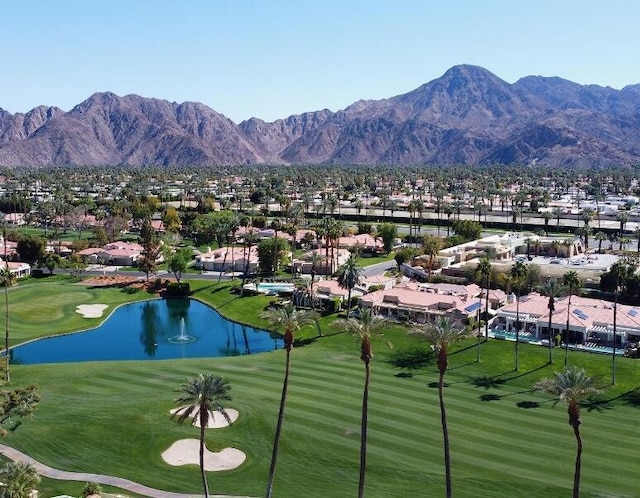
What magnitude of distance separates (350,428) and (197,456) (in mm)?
11905

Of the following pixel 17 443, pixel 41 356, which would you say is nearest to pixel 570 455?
pixel 17 443

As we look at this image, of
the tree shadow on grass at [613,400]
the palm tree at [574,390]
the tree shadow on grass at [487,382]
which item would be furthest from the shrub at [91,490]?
the tree shadow on grass at [613,400]

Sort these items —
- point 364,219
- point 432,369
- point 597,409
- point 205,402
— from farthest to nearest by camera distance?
point 364,219 → point 432,369 → point 597,409 → point 205,402

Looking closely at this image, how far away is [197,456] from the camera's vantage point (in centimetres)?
4881

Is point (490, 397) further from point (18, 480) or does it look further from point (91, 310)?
point (91, 310)

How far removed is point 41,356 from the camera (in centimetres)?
7850

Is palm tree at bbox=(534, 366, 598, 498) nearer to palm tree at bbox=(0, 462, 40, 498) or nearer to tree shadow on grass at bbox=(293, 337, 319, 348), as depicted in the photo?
palm tree at bbox=(0, 462, 40, 498)

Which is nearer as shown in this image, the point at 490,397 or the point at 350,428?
the point at 350,428

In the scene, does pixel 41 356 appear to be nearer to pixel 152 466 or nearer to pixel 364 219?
pixel 152 466

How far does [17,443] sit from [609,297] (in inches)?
3100

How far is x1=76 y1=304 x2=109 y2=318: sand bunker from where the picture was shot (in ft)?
315

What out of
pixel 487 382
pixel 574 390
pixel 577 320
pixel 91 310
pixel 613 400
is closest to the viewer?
pixel 574 390

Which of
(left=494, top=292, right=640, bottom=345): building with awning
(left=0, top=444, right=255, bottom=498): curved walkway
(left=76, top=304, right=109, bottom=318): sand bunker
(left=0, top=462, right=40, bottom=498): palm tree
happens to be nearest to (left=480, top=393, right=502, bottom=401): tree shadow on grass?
(left=494, top=292, right=640, bottom=345): building with awning

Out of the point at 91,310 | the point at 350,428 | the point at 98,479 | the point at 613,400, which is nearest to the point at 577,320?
the point at 613,400
